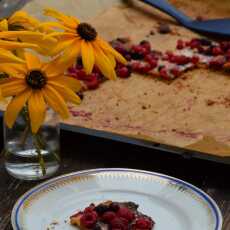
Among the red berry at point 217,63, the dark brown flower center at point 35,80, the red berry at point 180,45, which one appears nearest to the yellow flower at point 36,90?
the dark brown flower center at point 35,80

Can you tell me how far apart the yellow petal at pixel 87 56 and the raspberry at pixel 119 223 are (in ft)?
0.61

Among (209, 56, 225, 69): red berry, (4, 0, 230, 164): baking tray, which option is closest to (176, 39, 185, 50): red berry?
(209, 56, 225, 69): red berry

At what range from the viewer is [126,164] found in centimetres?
116

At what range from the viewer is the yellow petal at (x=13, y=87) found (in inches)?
35.2

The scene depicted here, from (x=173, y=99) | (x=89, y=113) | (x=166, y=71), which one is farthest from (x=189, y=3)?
(x=89, y=113)

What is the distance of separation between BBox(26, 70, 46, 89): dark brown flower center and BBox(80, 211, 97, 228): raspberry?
0.17 m

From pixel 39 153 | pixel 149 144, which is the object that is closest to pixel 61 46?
pixel 39 153

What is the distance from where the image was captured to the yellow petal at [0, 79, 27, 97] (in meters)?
0.89

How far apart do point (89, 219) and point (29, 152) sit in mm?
202

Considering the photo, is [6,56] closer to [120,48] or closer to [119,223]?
[119,223]

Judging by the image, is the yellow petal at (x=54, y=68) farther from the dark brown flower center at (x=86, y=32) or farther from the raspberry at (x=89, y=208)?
the raspberry at (x=89, y=208)

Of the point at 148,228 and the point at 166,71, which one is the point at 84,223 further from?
the point at 166,71

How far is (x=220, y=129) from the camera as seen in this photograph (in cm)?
134

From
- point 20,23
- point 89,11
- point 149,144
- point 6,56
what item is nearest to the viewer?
point 6,56
